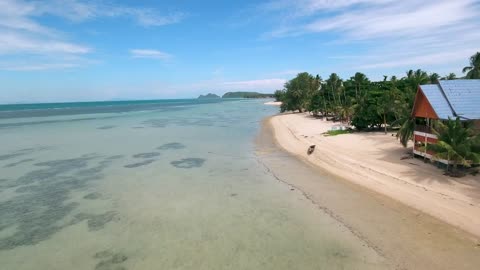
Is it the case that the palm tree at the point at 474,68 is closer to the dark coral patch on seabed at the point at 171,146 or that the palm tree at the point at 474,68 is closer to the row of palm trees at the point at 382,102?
the row of palm trees at the point at 382,102

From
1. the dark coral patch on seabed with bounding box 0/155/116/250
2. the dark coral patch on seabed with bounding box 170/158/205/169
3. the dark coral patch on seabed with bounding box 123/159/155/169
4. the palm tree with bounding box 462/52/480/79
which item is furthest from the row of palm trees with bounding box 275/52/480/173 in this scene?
the dark coral patch on seabed with bounding box 123/159/155/169

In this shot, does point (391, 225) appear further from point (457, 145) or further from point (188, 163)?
point (188, 163)

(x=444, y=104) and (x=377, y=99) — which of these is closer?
(x=444, y=104)

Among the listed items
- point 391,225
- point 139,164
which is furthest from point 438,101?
point 139,164

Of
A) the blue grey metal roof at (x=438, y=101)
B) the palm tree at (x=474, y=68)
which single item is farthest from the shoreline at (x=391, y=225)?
the palm tree at (x=474, y=68)

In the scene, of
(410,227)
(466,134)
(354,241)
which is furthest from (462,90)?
(354,241)

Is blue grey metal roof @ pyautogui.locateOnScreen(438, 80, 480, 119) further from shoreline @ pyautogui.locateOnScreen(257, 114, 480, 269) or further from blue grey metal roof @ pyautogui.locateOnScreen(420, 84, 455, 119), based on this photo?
shoreline @ pyautogui.locateOnScreen(257, 114, 480, 269)

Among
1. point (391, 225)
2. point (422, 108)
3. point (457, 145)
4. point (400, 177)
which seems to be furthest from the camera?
point (422, 108)
